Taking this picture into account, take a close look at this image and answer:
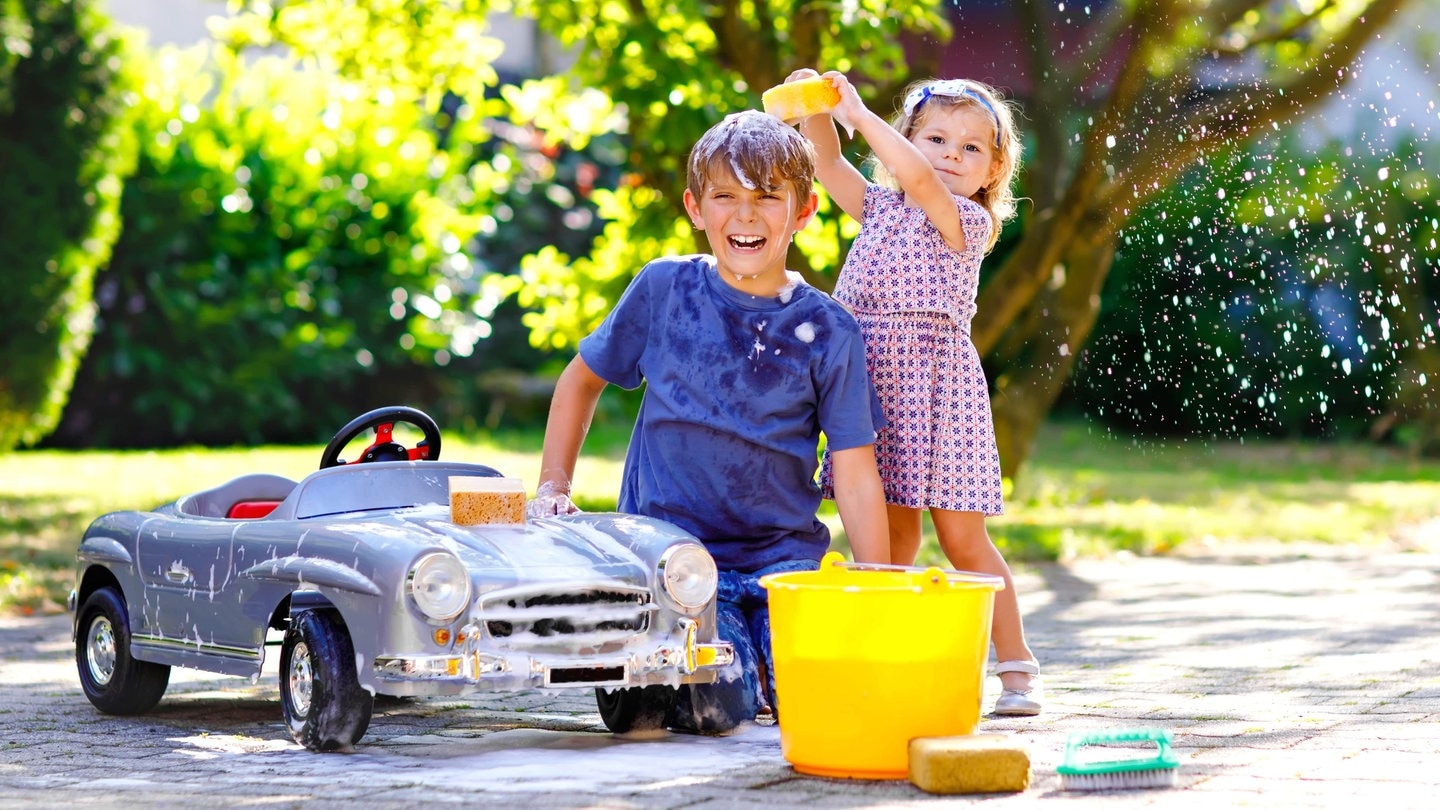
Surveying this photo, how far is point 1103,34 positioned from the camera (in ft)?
36.4

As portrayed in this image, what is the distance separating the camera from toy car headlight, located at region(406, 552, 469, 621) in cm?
391

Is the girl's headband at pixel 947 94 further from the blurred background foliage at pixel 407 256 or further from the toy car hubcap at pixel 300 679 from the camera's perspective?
the blurred background foliage at pixel 407 256

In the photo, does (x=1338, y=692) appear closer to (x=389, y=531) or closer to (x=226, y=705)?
(x=389, y=531)

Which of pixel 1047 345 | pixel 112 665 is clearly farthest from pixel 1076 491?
pixel 112 665

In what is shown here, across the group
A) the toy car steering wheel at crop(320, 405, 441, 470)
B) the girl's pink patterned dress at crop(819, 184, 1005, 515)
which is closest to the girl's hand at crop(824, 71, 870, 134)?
the girl's pink patterned dress at crop(819, 184, 1005, 515)

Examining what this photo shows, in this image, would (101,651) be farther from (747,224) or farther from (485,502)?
(747,224)

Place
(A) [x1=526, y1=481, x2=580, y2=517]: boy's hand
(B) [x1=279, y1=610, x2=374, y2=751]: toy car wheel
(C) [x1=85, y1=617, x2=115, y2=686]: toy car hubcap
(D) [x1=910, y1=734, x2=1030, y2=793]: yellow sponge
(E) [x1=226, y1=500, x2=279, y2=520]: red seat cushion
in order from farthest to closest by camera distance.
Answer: (E) [x1=226, y1=500, x2=279, y2=520]: red seat cushion, (C) [x1=85, y1=617, x2=115, y2=686]: toy car hubcap, (A) [x1=526, y1=481, x2=580, y2=517]: boy's hand, (B) [x1=279, y1=610, x2=374, y2=751]: toy car wheel, (D) [x1=910, y1=734, x2=1030, y2=793]: yellow sponge

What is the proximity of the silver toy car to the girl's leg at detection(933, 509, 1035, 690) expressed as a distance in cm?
84

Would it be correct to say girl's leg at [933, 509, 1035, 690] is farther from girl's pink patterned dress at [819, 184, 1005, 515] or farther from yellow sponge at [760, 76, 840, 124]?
yellow sponge at [760, 76, 840, 124]

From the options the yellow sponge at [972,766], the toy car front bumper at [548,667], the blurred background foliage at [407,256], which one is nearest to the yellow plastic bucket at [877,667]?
the yellow sponge at [972,766]

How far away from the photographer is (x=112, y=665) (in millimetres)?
4992

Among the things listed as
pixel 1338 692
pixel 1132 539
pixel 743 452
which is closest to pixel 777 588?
pixel 743 452

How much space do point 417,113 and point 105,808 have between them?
12.2m

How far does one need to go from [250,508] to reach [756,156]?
5.74 ft
